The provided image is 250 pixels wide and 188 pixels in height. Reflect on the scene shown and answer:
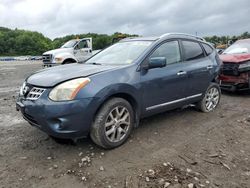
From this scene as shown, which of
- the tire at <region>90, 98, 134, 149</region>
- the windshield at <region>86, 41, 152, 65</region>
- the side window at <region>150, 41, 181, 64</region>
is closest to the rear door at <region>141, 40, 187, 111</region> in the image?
the side window at <region>150, 41, 181, 64</region>

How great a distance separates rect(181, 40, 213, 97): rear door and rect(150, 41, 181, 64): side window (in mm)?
186

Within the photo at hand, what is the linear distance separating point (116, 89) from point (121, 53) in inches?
48.4

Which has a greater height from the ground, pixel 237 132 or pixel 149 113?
pixel 149 113

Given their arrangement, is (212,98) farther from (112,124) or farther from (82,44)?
(82,44)

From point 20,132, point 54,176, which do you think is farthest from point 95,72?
point 20,132

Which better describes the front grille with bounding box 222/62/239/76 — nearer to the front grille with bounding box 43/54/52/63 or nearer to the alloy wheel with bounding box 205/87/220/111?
the alloy wheel with bounding box 205/87/220/111

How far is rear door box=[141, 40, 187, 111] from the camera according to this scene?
15.3 ft

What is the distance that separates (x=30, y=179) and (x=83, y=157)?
2.63 feet

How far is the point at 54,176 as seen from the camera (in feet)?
11.6

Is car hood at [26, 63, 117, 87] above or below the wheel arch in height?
above

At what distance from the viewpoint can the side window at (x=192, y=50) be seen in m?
5.59

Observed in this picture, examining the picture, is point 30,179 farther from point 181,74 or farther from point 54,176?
point 181,74

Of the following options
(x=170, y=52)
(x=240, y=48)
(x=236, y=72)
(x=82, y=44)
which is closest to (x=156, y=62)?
(x=170, y=52)

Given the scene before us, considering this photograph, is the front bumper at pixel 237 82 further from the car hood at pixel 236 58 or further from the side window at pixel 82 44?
the side window at pixel 82 44
